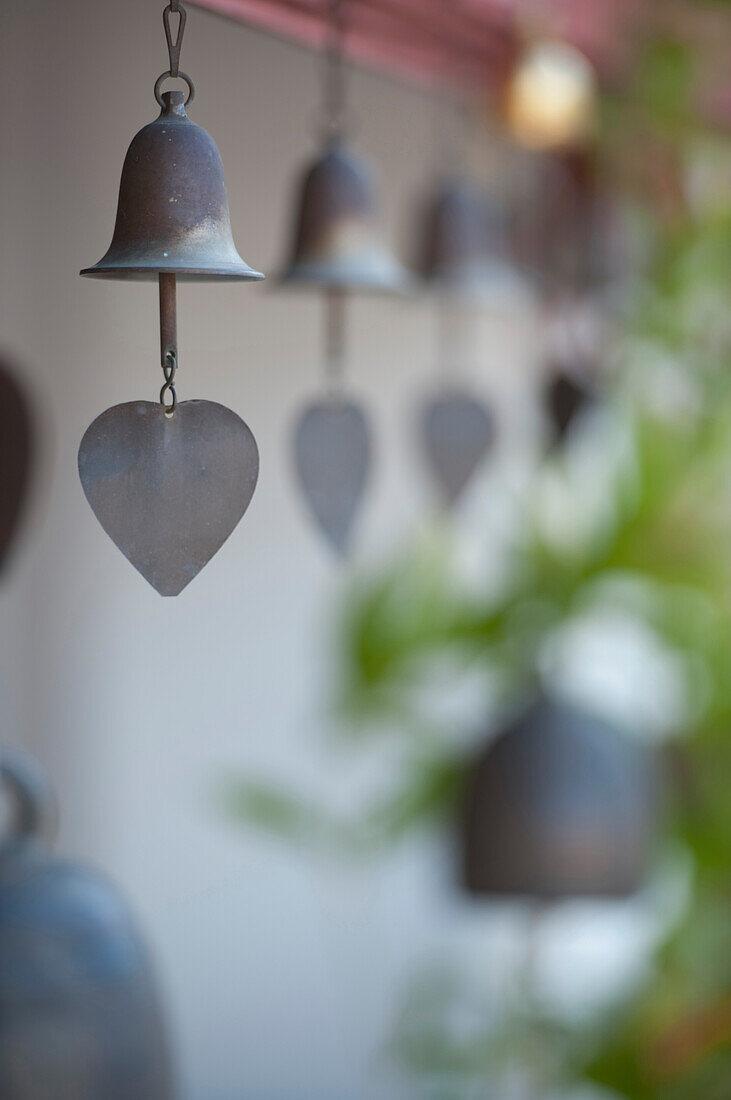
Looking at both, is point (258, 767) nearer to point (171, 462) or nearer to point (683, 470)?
point (683, 470)

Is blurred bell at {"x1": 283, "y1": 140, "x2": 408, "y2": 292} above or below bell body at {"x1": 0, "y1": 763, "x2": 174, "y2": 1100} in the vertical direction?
above

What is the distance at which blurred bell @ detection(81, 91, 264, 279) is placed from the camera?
68 centimetres

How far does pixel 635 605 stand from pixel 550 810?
1379 millimetres

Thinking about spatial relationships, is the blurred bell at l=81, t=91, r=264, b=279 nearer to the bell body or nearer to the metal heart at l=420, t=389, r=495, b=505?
the bell body

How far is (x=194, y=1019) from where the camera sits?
2535 mm

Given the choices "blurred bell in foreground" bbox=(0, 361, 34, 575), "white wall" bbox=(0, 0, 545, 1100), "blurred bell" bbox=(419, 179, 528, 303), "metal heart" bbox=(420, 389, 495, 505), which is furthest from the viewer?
"white wall" bbox=(0, 0, 545, 1100)

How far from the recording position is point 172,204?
0.69 metres

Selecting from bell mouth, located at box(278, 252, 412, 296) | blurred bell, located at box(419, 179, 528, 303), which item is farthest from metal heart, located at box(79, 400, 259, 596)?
blurred bell, located at box(419, 179, 528, 303)

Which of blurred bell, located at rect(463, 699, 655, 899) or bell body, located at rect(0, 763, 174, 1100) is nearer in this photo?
bell body, located at rect(0, 763, 174, 1100)

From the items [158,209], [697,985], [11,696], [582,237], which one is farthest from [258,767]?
[158,209]

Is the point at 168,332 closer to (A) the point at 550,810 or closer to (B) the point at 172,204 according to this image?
(B) the point at 172,204

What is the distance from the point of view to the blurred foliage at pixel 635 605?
7.11 ft

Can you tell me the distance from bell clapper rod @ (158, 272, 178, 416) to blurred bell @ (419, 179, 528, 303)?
3.19 ft

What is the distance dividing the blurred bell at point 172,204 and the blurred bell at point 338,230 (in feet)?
1.40
